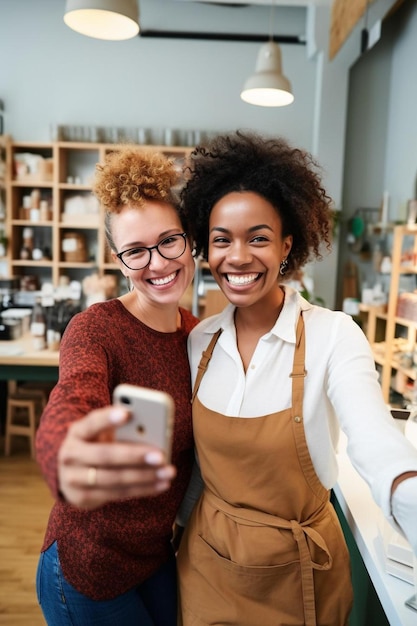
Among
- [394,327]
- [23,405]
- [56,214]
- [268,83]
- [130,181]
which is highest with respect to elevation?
[268,83]

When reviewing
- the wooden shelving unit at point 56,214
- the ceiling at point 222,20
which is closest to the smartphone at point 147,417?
the wooden shelving unit at point 56,214

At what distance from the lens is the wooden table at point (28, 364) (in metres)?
3.48

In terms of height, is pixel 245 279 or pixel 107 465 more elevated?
pixel 245 279

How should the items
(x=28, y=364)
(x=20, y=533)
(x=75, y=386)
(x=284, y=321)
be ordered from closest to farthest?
(x=75, y=386)
(x=284, y=321)
(x=20, y=533)
(x=28, y=364)

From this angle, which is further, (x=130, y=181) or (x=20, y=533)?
(x=20, y=533)

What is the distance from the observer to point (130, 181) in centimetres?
124

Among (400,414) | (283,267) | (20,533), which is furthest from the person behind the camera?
(20,533)

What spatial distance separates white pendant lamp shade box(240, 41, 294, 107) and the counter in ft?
9.60

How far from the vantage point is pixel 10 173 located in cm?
533

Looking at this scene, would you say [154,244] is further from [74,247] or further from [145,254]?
[74,247]

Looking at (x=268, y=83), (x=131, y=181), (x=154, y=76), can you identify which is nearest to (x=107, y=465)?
(x=131, y=181)

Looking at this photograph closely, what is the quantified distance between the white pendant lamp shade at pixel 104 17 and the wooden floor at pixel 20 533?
2.71m

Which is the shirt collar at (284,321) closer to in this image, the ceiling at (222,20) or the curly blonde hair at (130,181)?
the curly blonde hair at (130,181)

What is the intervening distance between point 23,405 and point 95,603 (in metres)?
3.12
